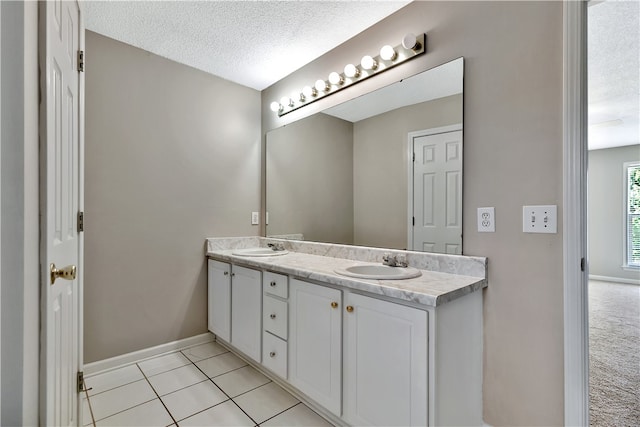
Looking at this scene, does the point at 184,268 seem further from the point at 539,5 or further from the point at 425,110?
the point at 539,5

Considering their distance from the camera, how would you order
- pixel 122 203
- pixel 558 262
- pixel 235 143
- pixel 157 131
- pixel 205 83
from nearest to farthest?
pixel 558 262
pixel 122 203
pixel 157 131
pixel 205 83
pixel 235 143

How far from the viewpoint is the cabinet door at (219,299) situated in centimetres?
240

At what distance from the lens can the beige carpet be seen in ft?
5.68

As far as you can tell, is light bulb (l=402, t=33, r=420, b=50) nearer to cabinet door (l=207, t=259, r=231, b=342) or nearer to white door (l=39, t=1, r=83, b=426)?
white door (l=39, t=1, r=83, b=426)

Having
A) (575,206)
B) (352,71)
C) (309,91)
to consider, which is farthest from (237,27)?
(575,206)

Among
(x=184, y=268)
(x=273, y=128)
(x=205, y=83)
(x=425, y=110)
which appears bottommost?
(x=184, y=268)

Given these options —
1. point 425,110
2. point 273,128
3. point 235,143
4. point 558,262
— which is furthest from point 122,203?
point 558,262

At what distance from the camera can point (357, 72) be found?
2.13 meters

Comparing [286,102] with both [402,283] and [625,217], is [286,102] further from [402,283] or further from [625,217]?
[625,217]

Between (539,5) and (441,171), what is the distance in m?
0.82

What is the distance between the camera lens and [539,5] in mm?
1361

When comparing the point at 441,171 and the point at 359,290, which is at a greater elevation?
the point at 441,171

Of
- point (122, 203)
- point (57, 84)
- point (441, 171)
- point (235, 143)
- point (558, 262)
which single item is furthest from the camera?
point (235, 143)

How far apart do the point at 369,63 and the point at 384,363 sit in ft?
5.76
